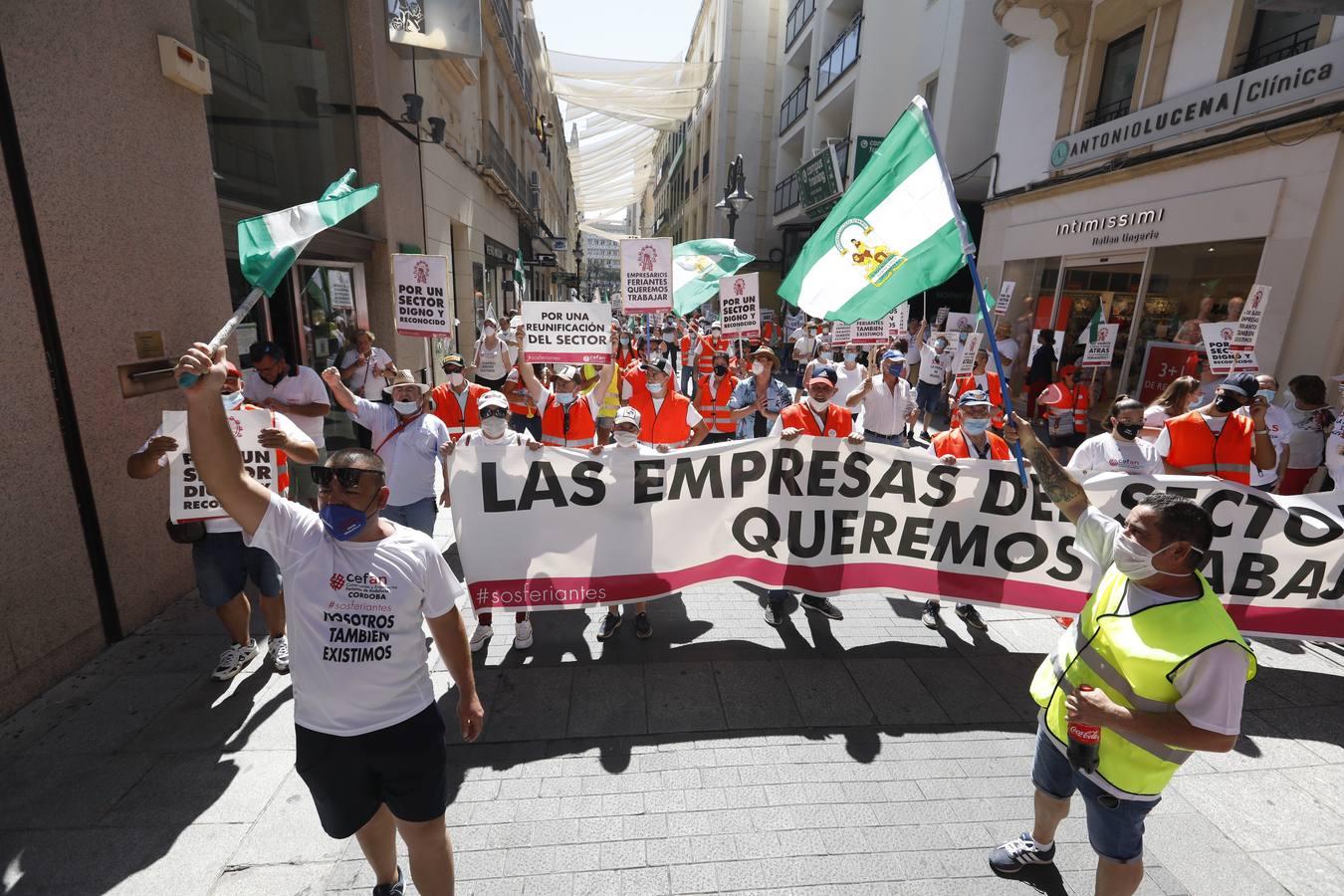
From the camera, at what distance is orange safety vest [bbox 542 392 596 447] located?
5945 millimetres

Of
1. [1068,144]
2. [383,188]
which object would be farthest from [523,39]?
[1068,144]

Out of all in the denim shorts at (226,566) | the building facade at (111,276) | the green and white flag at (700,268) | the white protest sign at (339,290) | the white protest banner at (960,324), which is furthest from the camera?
the white protest banner at (960,324)

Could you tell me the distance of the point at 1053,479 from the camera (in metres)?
3.10

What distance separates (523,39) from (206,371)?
27.7m

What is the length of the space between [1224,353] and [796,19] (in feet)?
86.0

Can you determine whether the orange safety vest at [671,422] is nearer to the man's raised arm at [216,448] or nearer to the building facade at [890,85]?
the man's raised arm at [216,448]

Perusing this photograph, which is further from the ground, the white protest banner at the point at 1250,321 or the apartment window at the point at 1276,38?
the apartment window at the point at 1276,38

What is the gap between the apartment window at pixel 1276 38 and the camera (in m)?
8.33

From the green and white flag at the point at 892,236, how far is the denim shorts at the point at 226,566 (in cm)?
390

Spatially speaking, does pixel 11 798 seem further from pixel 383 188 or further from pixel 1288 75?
pixel 1288 75

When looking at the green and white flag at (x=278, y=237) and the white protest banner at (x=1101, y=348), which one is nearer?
the green and white flag at (x=278, y=237)

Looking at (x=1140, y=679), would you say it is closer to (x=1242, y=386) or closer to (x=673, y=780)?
(x=673, y=780)

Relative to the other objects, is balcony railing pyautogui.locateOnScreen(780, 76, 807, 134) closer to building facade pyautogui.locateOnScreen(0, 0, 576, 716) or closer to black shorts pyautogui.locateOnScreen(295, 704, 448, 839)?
building facade pyautogui.locateOnScreen(0, 0, 576, 716)

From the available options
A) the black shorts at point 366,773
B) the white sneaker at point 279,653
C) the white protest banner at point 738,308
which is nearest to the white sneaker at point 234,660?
the white sneaker at point 279,653
